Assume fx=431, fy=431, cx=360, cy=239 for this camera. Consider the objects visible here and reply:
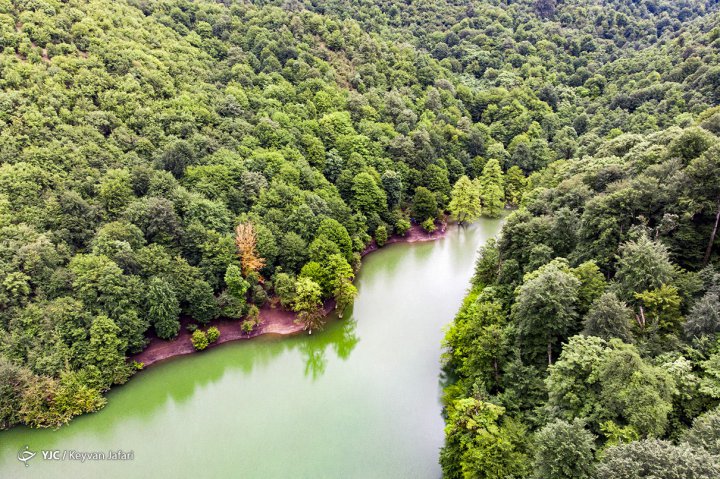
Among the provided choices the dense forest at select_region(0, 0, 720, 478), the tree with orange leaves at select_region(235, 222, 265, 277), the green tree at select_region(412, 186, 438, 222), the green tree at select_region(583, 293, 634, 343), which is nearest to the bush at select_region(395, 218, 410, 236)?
the dense forest at select_region(0, 0, 720, 478)

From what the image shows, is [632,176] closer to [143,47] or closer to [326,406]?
[326,406]

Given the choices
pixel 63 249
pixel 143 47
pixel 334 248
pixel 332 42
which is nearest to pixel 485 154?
pixel 332 42

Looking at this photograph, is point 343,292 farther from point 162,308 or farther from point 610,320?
point 610,320

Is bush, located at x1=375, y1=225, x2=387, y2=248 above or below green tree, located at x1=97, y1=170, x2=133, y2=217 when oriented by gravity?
below

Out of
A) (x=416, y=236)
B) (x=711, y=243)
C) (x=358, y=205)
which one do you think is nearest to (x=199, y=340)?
(x=358, y=205)

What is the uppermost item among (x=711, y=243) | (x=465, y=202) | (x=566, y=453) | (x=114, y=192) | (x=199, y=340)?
(x=114, y=192)

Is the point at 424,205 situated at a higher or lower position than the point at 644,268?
higher

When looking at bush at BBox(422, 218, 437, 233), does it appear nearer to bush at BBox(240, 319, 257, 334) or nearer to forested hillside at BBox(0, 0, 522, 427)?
forested hillside at BBox(0, 0, 522, 427)
